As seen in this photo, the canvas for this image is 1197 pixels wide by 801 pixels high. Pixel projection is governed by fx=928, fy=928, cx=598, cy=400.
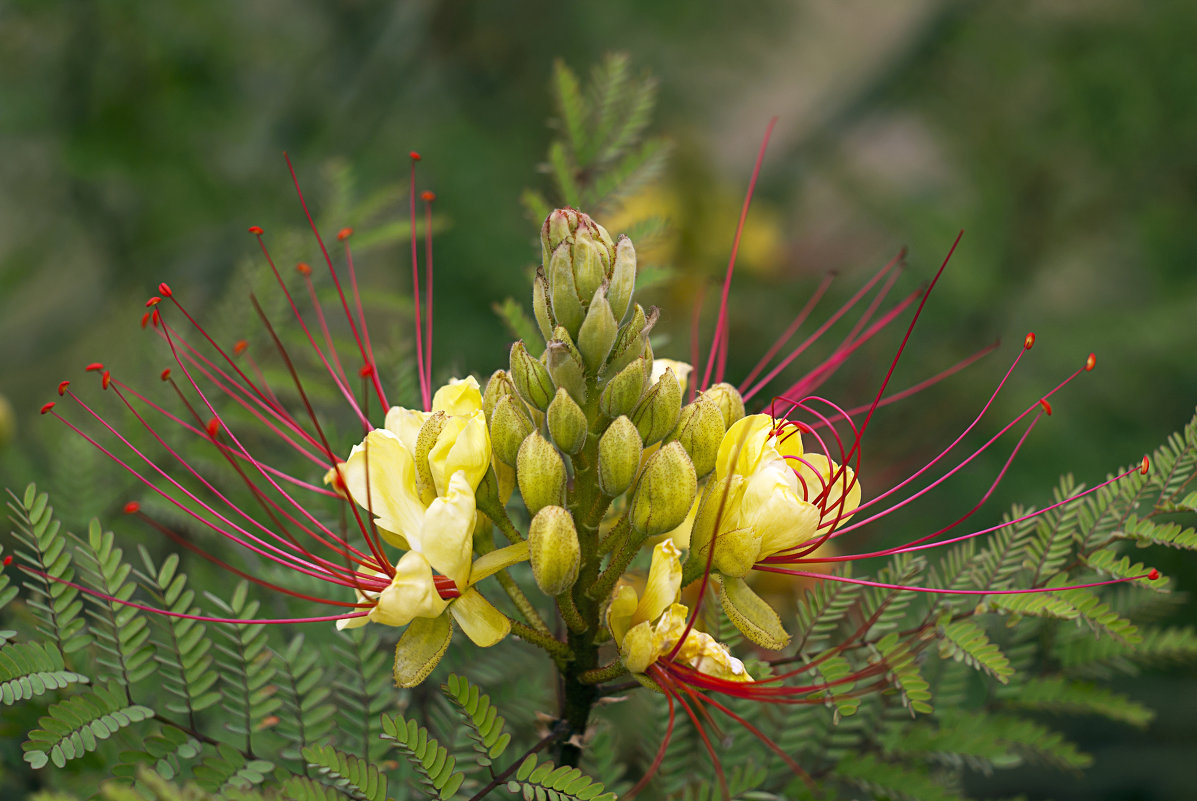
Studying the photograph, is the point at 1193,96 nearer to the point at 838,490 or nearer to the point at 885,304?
the point at 885,304

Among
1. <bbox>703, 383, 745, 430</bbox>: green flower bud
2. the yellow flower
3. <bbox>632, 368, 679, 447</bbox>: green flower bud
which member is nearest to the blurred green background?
<bbox>703, 383, 745, 430</bbox>: green flower bud

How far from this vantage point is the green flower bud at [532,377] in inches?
49.3

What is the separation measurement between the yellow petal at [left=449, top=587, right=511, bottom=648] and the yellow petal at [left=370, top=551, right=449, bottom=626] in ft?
0.18

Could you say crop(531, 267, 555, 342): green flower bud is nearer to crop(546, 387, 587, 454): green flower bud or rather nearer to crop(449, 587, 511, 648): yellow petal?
crop(546, 387, 587, 454): green flower bud

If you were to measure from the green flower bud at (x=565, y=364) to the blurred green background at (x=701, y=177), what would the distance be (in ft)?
5.00

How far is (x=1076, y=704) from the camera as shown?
1.47 m

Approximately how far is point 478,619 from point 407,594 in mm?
110

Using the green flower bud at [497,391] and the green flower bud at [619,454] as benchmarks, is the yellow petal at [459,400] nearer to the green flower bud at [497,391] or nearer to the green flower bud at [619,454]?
the green flower bud at [497,391]

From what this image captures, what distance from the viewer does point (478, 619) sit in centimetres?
118

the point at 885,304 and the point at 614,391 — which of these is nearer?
the point at 614,391

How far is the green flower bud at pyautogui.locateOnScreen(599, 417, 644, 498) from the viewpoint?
3.86 feet

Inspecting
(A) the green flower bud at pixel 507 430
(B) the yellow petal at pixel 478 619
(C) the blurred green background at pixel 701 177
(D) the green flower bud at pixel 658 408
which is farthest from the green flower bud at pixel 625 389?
(C) the blurred green background at pixel 701 177

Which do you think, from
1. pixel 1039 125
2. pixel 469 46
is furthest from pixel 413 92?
pixel 1039 125

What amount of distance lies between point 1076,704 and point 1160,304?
228 cm
